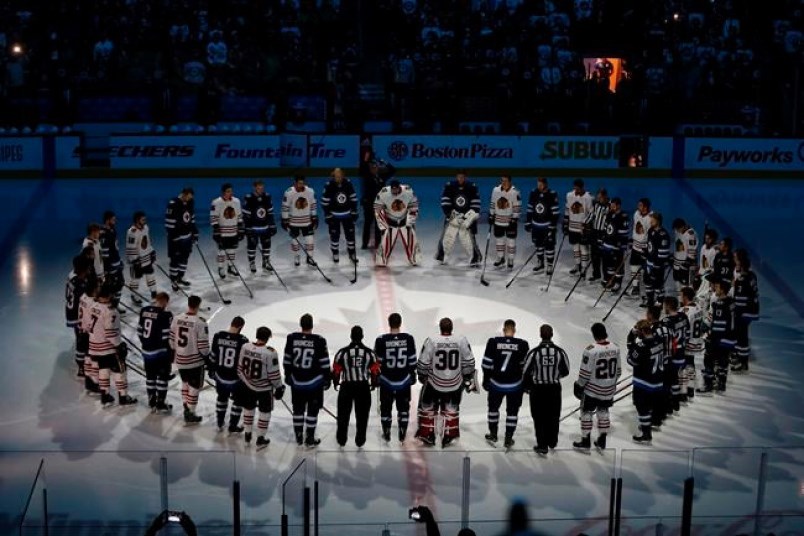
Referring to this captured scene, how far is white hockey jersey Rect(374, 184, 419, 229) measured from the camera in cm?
1752

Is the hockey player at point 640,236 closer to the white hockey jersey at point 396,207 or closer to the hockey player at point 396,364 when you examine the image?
the white hockey jersey at point 396,207

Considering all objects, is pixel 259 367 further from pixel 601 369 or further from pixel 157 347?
pixel 601 369

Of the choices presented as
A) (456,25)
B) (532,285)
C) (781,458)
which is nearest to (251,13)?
(456,25)

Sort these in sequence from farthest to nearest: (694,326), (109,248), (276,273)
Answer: (276,273), (109,248), (694,326)

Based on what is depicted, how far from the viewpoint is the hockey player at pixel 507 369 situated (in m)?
10.7

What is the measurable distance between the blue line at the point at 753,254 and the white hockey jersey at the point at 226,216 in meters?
8.15

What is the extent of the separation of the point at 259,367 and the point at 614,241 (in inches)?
284

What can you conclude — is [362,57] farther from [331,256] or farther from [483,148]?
[331,256]

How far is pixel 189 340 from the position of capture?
11312 millimetres

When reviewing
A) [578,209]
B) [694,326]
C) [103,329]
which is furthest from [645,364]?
[578,209]

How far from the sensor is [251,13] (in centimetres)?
2992

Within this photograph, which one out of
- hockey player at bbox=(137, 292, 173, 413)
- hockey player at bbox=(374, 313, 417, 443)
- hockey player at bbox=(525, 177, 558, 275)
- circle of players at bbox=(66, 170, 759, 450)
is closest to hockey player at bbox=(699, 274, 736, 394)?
circle of players at bbox=(66, 170, 759, 450)

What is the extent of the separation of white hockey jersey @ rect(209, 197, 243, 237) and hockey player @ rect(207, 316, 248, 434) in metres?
5.80

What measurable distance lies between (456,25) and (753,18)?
8613mm
